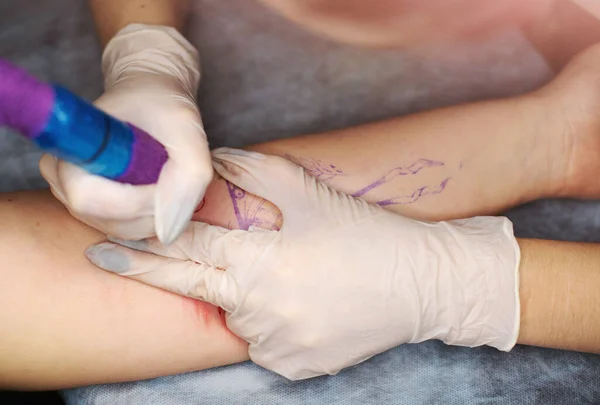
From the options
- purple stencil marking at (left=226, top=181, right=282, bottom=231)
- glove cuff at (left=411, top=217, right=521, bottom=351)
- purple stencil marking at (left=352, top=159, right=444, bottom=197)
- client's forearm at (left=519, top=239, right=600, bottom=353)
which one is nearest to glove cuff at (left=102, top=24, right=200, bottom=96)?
purple stencil marking at (left=226, top=181, right=282, bottom=231)

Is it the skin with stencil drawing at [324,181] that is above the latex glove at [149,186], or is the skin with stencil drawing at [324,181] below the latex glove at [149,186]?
below

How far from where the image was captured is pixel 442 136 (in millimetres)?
1151

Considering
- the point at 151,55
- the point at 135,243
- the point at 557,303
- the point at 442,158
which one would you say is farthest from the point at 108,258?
the point at 557,303

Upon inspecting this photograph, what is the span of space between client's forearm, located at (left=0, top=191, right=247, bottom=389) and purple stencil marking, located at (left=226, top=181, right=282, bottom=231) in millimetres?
180

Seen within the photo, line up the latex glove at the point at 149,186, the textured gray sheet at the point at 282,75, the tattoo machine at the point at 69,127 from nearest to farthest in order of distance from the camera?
the tattoo machine at the point at 69,127
the latex glove at the point at 149,186
the textured gray sheet at the point at 282,75

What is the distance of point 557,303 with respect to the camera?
1036 millimetres

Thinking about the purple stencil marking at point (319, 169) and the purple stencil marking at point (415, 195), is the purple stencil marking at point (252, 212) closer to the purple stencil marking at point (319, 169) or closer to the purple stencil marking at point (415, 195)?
the purple stencil marking at point (319, 169)

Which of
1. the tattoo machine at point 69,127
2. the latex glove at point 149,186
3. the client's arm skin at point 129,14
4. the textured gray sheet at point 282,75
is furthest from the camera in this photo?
the textured gray sheet at point 282,75

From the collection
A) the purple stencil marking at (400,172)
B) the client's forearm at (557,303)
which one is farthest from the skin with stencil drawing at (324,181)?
the client's forearm at (557,303)

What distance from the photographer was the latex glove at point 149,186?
2.69 feet

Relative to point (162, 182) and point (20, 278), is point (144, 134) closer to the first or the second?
point (162, 182)

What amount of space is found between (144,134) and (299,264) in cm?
35

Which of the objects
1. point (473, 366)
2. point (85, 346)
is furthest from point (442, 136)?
point (85, 346)

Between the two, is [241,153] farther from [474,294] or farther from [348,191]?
[474,294]
